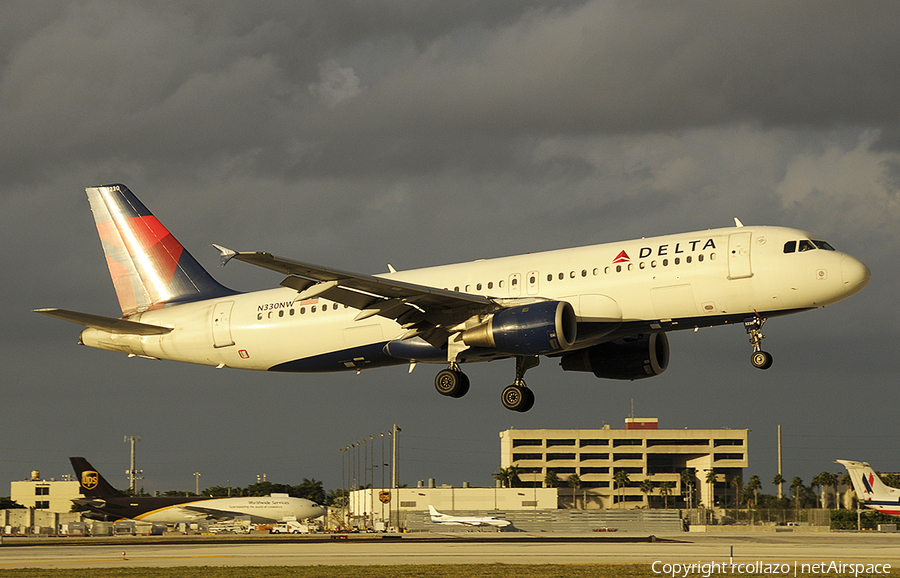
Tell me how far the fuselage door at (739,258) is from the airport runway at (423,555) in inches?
527

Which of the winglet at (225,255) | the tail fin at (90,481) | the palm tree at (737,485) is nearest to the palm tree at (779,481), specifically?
the palm tree at (737,485)

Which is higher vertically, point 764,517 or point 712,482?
point 764,517

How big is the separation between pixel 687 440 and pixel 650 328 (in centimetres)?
16681

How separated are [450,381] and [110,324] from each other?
16627mm

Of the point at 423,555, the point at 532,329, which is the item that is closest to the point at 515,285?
the point at 532,329

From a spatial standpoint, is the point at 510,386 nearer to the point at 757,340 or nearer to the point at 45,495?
the point at 757,340

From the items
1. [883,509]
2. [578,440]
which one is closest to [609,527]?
[883,509]

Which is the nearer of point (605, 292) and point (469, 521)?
point (605, 292)

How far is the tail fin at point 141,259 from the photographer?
4866cm

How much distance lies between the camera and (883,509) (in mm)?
85375

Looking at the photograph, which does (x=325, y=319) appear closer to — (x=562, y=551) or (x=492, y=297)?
(x=492, y=297)

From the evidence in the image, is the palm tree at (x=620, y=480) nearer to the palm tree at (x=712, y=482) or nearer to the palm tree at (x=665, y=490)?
the palm tree at (x=665, y=490)

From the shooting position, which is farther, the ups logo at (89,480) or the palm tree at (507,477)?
the palm tree at (507,477)

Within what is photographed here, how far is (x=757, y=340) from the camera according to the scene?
121 ft
